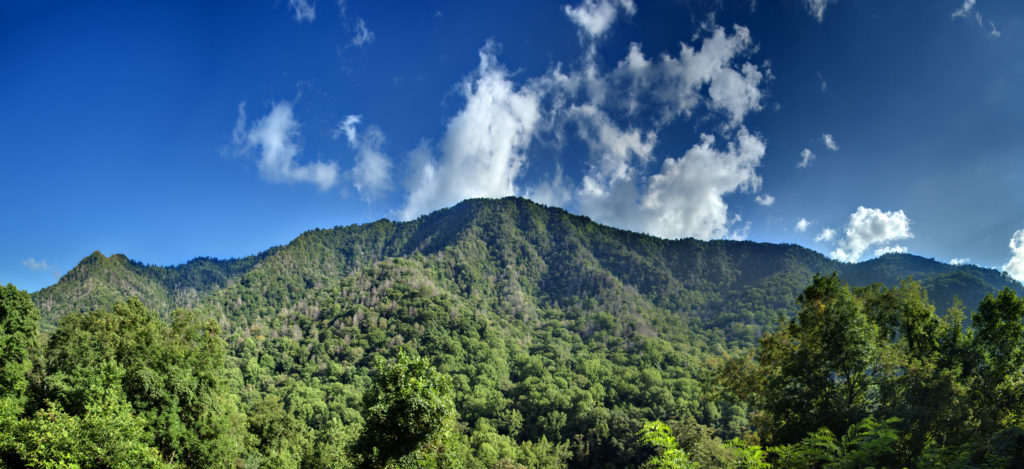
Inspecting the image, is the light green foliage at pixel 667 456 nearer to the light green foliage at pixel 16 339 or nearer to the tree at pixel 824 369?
the tree at pixel 824 369

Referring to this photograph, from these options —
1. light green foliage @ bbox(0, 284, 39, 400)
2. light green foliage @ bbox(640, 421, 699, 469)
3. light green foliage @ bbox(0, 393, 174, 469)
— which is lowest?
light green foliage @ bbox(0, 393, 174, 469)

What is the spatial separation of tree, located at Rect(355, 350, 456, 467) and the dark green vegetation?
2.5 inches

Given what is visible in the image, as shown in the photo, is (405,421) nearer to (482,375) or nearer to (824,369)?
(824,369)

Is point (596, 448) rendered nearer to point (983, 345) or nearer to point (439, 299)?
point (983, 345)

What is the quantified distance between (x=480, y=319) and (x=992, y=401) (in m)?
120

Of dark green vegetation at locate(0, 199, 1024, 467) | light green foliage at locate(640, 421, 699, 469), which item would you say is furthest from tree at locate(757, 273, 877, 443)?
light green foliage at locate(640, 421, 699, 469)

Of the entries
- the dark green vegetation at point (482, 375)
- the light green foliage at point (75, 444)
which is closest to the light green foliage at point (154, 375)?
the dark green vegetation at point (482, 375)

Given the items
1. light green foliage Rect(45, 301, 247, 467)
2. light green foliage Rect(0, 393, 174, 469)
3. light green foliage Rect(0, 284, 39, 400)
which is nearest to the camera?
light green foliage Rect(0, 393, 174, 469)

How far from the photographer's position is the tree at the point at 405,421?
13047 mm

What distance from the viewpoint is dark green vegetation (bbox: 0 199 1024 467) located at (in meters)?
13.7

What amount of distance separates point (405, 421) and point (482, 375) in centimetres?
8612

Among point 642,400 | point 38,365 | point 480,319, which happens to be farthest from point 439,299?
point 38,365

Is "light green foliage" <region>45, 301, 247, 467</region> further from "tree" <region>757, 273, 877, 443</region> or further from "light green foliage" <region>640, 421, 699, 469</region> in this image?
"tree" <region>757, 273, 877, 443</region>

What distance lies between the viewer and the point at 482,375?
9450 centimetres
